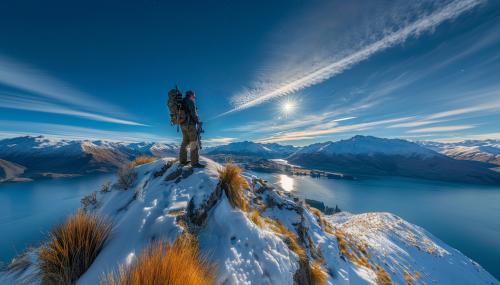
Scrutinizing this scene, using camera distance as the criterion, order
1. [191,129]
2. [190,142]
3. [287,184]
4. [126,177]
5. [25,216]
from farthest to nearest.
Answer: [287,184] → [25,216] → [190,142] → [191,129] → [126,177]

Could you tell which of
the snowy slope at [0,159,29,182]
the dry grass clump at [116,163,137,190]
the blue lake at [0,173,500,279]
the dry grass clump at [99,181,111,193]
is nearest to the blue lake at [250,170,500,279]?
the blue lake at [0,173,500,279]

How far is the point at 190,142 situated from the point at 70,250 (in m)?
4.41

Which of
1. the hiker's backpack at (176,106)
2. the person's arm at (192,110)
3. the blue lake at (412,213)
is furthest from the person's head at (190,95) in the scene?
the blue lake at (412,213)

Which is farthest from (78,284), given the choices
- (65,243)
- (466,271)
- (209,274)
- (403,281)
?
(466,271)

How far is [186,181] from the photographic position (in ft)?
18.4

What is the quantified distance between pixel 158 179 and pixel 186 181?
1.03 m

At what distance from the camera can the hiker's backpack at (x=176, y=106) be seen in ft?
21.8

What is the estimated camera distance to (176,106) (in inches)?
262

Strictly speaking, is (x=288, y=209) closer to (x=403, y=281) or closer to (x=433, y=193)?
(x=403, y=281)

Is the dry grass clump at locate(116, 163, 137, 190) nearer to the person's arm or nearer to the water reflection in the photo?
the person's arm

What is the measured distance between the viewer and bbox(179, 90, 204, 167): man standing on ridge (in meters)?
6.69

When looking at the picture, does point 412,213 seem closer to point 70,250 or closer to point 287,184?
point 287,184

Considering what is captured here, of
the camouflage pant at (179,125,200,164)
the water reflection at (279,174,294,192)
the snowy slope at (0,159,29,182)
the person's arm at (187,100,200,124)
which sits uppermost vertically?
the person's arm at (187,100,200,124)

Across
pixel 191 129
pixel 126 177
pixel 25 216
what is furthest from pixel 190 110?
pixel 25 216
